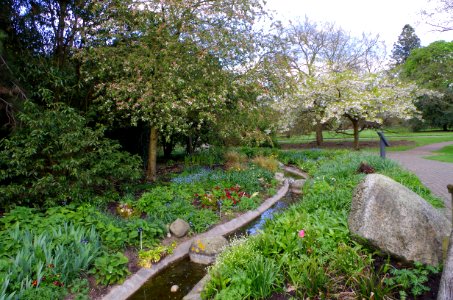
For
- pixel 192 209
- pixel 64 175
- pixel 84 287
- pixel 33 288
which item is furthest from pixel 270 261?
pixel 64 175

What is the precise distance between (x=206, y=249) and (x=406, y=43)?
52.7 meters

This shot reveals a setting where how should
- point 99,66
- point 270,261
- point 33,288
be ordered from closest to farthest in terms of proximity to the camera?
point 33,288 < point 270,261 < point 99,66

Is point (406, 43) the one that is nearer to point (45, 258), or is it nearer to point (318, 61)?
point (318, 61)

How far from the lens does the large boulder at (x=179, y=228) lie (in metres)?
5.64

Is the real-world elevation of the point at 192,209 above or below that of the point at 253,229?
above

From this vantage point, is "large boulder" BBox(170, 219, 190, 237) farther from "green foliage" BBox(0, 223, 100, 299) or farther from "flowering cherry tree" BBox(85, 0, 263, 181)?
"flowering cherry tree" BBox(85, 0, 263, 181)

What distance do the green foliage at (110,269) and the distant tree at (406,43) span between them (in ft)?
169

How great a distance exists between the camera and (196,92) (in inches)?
299

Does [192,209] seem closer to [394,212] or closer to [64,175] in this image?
Result: [64,175]

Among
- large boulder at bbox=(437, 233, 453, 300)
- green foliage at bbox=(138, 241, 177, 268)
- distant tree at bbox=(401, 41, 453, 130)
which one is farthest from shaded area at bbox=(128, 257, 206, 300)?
distant tree at bbox=(401, 41, 453, 130)

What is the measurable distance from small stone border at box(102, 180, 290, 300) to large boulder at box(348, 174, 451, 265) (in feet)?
9.38

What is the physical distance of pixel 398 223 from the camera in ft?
11.8

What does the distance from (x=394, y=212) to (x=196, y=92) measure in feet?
17.4

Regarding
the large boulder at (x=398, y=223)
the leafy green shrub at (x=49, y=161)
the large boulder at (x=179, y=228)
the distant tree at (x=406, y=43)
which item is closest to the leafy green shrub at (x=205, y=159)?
the leafy green shrub at (x=49, y=161)
